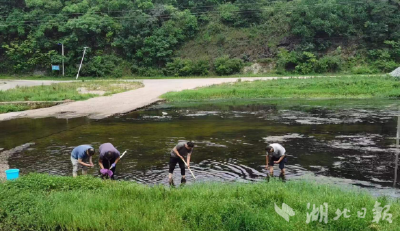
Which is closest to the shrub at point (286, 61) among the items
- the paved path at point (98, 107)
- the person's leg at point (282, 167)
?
the paved path at point (98, 107)

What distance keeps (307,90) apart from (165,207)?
944 inches

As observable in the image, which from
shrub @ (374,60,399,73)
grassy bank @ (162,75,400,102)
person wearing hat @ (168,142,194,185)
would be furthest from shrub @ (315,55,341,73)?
person wearing hat @ (168,142,194,185)

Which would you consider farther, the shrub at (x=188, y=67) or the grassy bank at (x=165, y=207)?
the shrub at (x=188, y=67)

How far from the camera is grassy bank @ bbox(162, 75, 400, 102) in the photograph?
89.2ft

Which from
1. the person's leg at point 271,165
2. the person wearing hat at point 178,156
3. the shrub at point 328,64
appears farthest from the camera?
the shrub at point 328,64

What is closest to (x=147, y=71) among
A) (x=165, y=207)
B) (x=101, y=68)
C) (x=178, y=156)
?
(x=101, y=68)

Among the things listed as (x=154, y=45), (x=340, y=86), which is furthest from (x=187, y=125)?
(x=154, y=45)

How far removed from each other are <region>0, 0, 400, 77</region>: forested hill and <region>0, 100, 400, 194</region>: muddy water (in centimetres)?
2401

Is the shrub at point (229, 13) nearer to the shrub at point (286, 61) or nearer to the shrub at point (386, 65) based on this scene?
the shrub at point (286, 61)

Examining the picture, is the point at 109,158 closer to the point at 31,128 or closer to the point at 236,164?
the point at 236,164

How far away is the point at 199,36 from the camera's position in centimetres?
5228

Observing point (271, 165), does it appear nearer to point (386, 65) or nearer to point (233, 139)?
point (233, 139)

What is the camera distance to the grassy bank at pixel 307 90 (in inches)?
1071

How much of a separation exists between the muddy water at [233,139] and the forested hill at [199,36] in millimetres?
24010
